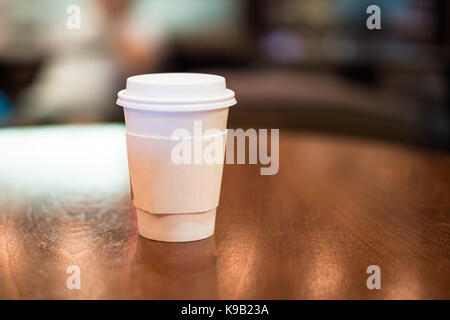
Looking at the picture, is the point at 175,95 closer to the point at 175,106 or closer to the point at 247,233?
the point at 175,106

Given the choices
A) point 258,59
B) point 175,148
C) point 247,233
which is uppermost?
point 175,148

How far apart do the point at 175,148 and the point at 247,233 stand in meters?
0.21

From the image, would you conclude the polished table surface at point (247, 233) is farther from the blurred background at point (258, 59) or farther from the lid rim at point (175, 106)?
the blurred background at point (258, 59)

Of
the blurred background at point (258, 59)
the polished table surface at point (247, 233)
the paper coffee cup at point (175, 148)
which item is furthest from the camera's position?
the blurred background at point (258, 59)

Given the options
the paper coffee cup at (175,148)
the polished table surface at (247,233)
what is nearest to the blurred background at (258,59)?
the polished table surface at (247,233)

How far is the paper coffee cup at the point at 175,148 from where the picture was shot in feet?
3.08

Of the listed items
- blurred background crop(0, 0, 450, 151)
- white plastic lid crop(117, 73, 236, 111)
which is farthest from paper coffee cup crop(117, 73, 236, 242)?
blurred background crop(0, 0, 450, 151)

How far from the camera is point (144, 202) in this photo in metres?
1.00

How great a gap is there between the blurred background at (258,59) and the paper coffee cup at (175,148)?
2007mm

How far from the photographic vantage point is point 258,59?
535cm

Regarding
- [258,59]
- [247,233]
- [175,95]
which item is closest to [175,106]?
[175,95]

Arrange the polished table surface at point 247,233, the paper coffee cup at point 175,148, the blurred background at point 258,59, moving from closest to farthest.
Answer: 1. the polished table surface at point 247,233
2. the paper coffee cup at point 175,148
3. the blurred background at point 258,59

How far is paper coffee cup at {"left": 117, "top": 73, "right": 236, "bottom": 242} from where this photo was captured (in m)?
0.94

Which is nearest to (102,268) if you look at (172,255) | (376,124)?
(172,255)
